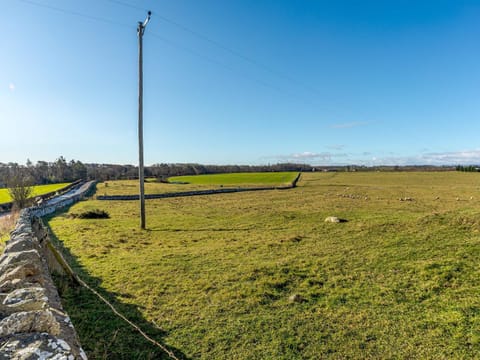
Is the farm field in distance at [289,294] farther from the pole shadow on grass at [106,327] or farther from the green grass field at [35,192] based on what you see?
the green grass field at [35,192]

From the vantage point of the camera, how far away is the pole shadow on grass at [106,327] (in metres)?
4.30

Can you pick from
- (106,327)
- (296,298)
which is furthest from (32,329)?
(296,298)

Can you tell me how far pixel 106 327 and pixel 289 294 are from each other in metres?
4.05

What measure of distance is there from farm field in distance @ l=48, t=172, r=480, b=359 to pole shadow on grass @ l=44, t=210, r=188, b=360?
2cm

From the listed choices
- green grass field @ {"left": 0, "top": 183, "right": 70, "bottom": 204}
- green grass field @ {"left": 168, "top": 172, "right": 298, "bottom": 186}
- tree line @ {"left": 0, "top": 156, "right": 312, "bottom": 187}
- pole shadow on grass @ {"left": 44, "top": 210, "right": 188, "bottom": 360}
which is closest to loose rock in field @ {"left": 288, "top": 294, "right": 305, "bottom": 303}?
pole shadow on grass @ {"left": 44, "top": 210, "right": 188, "bottom": 360}

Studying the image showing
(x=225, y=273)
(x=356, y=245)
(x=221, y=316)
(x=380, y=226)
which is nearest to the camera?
(x=221, y=316)

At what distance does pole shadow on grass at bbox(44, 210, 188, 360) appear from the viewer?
14.1 feet

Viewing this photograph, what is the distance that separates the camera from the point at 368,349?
451 cm

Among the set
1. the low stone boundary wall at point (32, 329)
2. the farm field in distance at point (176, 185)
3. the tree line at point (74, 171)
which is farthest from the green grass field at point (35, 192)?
the low stone boundary wall at point (32, 329)

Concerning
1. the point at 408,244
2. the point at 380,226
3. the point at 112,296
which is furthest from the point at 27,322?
the point at 380,226

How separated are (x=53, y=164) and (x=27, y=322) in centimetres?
13002

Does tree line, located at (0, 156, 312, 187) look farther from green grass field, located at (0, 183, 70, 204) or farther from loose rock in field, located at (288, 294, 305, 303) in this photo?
loose rock in field, located at (288, 294, 305, 303)

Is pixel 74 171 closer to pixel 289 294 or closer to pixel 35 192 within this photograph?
pixel 35 192

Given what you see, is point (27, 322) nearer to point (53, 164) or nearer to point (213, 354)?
point (213, 354)
